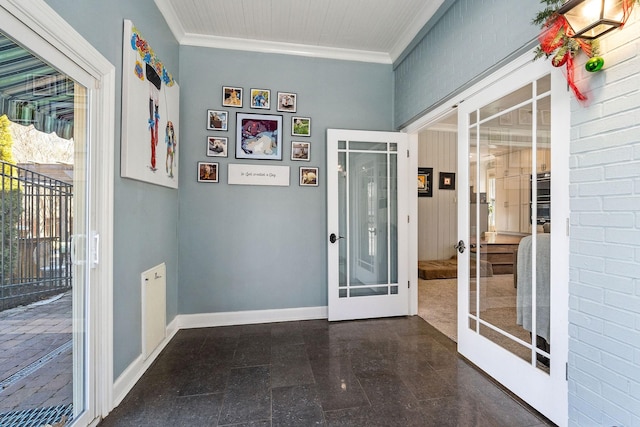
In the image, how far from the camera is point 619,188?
4.18ft

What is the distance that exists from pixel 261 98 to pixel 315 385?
2.78 m

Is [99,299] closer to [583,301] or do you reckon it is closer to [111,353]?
[111,353]

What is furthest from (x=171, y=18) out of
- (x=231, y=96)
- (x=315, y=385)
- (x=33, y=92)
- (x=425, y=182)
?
(x=425, y=182)

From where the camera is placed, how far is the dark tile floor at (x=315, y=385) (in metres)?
1.67

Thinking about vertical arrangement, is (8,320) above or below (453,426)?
above

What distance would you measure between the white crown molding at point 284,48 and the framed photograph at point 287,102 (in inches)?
18.3

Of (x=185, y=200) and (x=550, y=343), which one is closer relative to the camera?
(x=550, y=343)

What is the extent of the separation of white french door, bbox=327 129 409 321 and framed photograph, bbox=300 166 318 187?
0.24 metres

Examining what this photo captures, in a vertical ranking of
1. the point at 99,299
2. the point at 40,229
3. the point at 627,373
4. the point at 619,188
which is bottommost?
the point at 627,373

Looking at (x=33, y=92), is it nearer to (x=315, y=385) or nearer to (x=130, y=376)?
(x=130, y=376)

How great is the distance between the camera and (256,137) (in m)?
3.09

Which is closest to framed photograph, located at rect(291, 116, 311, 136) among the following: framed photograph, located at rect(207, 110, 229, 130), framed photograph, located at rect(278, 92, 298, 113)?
framed photograph, located at rect(278, 92, 298, 113)

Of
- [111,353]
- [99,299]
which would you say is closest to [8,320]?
[99,299]

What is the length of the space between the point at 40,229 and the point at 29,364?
24.2 inches
